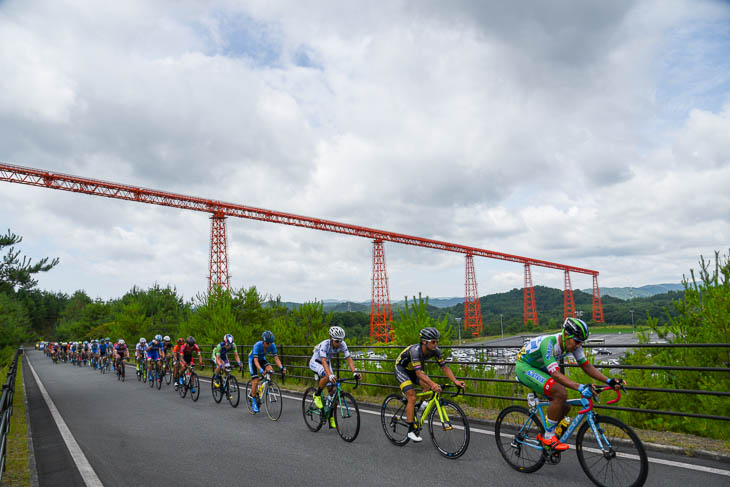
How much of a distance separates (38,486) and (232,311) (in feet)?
63.2

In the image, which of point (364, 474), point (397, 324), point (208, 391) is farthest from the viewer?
point (208, 391)

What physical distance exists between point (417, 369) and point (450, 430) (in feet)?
3.09

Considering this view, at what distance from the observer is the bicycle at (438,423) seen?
6043 millimetres

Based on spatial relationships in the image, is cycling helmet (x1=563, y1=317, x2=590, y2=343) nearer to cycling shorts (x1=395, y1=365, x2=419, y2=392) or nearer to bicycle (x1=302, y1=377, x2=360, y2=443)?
cycling shorts (x1=395, y1=365, x2=419, y2=392)

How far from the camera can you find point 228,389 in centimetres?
1175

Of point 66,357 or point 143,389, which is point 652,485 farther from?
point 66,357

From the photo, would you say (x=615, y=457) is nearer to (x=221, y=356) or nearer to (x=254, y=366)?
(x=254, y=366)

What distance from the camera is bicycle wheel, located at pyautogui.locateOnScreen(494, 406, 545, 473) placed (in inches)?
209

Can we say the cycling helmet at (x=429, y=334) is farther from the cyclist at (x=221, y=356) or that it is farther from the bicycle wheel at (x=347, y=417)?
the cyclist at (x=221, y=356)

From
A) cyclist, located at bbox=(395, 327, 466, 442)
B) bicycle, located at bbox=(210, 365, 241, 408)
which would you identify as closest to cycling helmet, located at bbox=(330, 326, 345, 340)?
cyclist, located at bbox=(395, 327, 466, 442)

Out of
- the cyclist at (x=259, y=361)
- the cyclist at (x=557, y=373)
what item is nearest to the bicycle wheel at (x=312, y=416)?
the cyclist at (x=259, y=361)

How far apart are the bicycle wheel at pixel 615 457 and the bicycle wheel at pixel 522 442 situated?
53 centimetres

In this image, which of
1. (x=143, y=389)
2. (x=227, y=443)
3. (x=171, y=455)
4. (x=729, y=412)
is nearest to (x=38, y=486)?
(x=171, y=455)

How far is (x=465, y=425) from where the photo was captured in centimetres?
594
